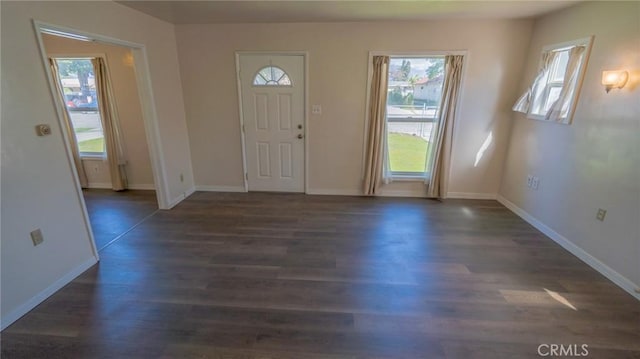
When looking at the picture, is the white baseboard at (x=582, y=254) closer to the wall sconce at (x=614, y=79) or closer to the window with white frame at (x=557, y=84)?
the window with white frame at (x=557, y=84)

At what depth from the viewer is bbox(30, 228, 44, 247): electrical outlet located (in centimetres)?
215

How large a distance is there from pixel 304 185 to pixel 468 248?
8.07ft

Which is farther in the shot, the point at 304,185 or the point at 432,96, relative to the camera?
the point at 304,185

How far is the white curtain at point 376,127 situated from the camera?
394cm

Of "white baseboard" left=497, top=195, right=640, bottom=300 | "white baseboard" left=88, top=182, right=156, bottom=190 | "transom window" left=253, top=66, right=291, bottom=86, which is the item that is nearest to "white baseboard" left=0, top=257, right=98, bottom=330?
"white baseboard" left=88, top=182, right=156, bottom=190

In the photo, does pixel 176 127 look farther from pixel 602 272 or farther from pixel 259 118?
pixel 602 272

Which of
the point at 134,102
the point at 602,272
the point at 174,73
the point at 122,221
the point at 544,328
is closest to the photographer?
the point at 544,328

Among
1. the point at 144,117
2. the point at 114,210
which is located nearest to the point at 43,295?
the point at 114,210

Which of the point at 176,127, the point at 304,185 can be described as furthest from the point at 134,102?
the point at 304,185

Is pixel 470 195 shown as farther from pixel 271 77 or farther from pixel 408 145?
pixel 271 77

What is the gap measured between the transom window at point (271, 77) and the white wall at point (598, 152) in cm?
322

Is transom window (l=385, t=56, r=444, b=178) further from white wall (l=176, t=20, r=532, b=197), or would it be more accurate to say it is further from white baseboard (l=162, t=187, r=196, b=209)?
white baseboard (l=162, t=187, r=196, b=209)

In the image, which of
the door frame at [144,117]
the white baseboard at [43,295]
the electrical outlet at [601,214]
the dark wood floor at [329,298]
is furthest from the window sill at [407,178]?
the white baseboard at [43,295]

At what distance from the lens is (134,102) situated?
4.34 metres
